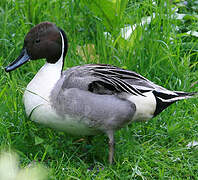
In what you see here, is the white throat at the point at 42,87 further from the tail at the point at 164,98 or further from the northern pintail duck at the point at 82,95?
the tail at the point at 164,98

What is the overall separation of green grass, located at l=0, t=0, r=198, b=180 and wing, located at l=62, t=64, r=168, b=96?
0.32m

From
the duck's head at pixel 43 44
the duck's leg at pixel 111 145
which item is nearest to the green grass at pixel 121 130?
the duck's leg at pixel 111 145

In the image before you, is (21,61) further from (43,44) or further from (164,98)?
(164,98)

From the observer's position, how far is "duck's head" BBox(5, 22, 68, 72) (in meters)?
2.19

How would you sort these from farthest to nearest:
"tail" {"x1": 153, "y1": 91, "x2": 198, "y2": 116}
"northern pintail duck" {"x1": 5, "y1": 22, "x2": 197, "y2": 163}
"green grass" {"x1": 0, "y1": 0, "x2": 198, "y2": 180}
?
"tail" {"x1": 153, "y1": 91, "x2": 198, "y2": 116}
"green grass" {"x1": 0, "y1": 0, "x2": 198, "y2": 180}
"northern pintail duck" {"x1": 5, "y1": 22, "x2": 197, "y2": 163}

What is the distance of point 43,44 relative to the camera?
221 centimetres

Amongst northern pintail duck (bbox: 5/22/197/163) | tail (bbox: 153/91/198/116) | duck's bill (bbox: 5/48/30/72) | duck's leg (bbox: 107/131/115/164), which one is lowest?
duck's leg (bbox: 107/131/115/164)

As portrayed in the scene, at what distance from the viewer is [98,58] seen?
9.87 ft

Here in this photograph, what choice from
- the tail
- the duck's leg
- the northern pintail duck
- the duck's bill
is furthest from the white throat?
the tail

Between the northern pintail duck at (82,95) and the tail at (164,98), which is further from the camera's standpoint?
the tail at (164,98)

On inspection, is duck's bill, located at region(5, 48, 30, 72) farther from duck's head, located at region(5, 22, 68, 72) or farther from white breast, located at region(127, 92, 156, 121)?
white breast, located at region(127, 92, 156, 121)

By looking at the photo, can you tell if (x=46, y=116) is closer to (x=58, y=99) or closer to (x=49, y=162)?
(x=58, y=99)

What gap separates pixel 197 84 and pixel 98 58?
0.85m

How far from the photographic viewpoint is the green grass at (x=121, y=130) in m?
2.13
